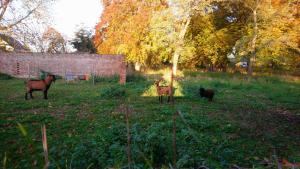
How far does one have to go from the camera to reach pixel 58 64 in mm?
26219

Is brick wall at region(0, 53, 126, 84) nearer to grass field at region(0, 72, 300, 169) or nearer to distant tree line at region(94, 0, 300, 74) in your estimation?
distant tree line at region(94, 0, 300, 74)

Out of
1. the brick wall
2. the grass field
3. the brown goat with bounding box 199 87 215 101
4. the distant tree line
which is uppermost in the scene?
the distant tree line

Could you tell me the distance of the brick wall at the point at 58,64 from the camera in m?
25.6

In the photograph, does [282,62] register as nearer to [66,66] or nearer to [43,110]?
[66,66]

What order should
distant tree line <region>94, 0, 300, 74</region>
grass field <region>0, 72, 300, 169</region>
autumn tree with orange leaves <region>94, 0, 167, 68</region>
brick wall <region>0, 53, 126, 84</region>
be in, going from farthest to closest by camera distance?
autumn tree with orange leaves <region>94, 0, 167, 68</region> → brick wall <region>0, 53, 126, 84</region> → distant tree line <region>94, 0, 300, 74</region> → grass field <region>0, 72, 300, 169</region>

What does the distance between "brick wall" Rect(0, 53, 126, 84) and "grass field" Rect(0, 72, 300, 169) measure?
46.6 feet

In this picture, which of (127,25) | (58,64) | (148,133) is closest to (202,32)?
(127,25)

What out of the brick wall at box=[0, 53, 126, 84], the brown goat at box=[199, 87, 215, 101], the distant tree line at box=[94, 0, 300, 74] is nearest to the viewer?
the brown goat at box=[199, 87, 215, 101]

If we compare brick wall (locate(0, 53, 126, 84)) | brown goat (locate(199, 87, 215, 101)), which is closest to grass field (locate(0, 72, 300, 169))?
brown goat (locate(199, 87, 215, 101))

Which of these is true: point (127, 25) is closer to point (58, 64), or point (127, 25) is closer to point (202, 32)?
point (58, 64)

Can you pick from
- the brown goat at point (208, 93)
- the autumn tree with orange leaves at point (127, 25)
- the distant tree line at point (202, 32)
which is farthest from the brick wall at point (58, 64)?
the brown goat at point (208, 93)

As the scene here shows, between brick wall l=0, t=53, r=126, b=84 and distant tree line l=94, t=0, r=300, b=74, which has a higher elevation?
distant tree line l=94, t=0, r=300, b=74

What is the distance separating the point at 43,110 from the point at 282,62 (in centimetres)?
2190

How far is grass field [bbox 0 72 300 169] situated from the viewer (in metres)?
4.38
